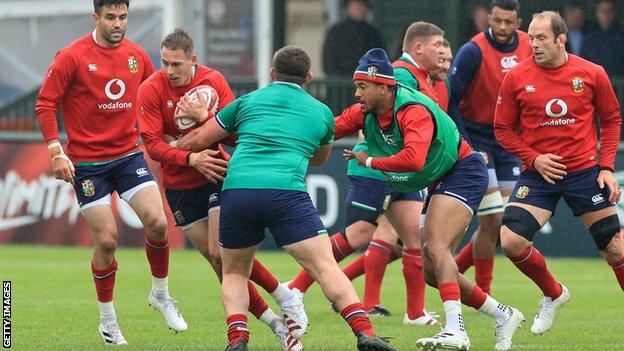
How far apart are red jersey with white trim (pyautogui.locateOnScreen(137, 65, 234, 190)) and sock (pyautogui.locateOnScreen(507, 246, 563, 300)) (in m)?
2.35

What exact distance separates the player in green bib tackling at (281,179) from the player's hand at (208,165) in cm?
41

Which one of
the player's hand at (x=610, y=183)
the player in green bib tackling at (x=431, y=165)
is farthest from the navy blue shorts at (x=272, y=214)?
the player's hand at (x=610, y=183)

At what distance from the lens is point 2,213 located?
18.9 metres

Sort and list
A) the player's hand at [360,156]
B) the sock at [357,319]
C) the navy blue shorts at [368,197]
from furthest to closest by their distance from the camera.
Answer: the navy blue shorts at [368,197] → the player's hand at [360,156] → the sock at [357,319]

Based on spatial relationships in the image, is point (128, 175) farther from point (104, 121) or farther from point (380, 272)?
point (380, 272)

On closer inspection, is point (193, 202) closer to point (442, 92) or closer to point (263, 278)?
point (263, 278)

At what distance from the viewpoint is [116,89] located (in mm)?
10445

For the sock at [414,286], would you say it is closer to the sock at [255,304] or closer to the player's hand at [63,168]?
the sock at [255,304]

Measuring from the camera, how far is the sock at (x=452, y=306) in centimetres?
940

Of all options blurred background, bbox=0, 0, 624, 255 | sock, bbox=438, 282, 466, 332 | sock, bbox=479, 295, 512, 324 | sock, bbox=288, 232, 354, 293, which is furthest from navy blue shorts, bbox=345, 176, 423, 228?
blurred background, bbox=0, 0, 624, 255

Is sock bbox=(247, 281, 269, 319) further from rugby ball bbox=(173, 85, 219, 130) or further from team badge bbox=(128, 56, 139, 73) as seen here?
team badge bbox=(128, 56, 139, 73)

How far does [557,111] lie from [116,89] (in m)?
3.23

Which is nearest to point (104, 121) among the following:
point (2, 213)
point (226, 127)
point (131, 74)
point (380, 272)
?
point (131, 74)

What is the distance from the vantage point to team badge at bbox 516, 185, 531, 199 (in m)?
10.1
